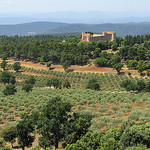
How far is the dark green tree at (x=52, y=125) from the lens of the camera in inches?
601

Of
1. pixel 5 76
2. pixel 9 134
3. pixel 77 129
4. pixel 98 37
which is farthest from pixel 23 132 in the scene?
pixel 98 37

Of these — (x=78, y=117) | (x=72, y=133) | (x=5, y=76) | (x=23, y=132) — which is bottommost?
(x=5, y=76)

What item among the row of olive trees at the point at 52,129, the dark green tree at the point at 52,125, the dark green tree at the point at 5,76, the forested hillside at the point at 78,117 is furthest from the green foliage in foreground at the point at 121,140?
the dark green tree at the point at 5,76

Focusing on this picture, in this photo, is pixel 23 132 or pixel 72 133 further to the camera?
pixel 23 132

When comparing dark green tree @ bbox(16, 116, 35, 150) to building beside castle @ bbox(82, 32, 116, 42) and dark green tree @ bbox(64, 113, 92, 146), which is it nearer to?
dark green tree @ bbox(64, 113, 92, 146)

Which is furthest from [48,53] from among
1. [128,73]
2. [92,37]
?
[128,73]

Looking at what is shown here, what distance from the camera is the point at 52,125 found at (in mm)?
15086

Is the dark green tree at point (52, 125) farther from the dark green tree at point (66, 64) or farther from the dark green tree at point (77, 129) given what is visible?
the dark green tree at point (66, 64)

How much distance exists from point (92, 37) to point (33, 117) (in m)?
101

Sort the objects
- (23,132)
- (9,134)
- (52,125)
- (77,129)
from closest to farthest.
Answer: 1. (52,125)
2. (77,129)
3. (23,132)
4. (9,134)

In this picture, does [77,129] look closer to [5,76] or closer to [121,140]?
[121,140]

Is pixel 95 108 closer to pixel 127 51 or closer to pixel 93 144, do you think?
pixel 93 144

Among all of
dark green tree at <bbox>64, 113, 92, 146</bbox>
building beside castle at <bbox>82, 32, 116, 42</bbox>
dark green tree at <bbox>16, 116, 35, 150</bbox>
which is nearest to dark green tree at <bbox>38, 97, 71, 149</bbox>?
dark green tree at <bbox>64, 113, 92, 146</bbox>

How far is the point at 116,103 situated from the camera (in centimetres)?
2744
